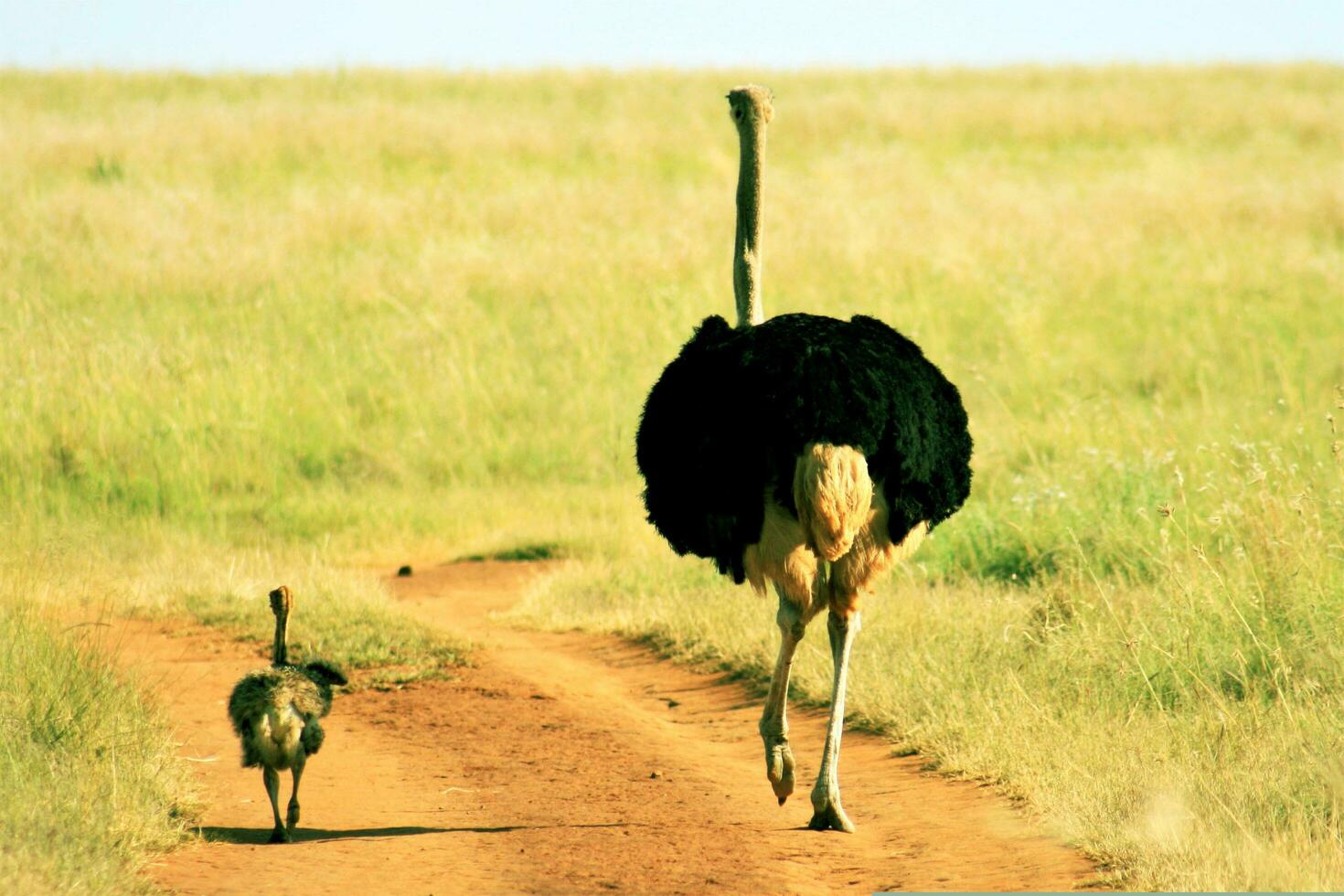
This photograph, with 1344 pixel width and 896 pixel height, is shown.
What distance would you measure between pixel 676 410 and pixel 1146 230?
49.6 ft

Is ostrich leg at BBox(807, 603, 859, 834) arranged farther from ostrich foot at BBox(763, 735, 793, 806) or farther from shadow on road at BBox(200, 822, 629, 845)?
shadow on road at BBox(200, 822, 629, 845)

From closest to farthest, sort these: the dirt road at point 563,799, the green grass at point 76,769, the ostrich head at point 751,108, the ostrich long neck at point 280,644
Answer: the green grass at point 76,769 → the dirt road at point 563,799 → the ostrich long neck at point 280,644 → the ostrich head at point 751,108

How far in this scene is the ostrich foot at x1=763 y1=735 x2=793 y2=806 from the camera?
17.9ft

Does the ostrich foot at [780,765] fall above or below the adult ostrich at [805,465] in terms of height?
below

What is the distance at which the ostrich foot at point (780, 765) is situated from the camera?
5.46 m

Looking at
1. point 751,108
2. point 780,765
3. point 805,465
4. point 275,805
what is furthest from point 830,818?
point 751,108

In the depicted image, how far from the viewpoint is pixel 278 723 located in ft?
17.7

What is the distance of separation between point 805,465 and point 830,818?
1.25 m

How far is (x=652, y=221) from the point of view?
62.8 feet

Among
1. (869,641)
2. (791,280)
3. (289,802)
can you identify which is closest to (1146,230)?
(791,280)

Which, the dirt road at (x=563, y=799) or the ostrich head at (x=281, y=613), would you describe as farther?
the ostrich head at (x=281, y=613)

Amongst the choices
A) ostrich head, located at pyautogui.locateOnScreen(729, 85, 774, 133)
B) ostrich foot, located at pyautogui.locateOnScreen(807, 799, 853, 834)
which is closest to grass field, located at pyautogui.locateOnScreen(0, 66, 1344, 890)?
ostrich foot, located at pyautogui.locateOnScreen(807, 799, 853, 834)

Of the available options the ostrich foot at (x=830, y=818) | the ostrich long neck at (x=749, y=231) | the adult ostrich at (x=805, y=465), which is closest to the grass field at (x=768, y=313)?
the ostrich foot at (x=830, y=818)

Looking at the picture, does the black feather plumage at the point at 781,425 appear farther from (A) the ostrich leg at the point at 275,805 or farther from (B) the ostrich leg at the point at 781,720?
(A) the ostrich leg at the point at 275,805
